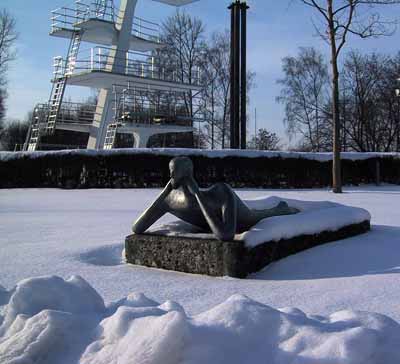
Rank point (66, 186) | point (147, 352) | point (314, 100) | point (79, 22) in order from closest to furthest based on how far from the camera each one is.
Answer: point (147, 352), point (66, 186), point (79, 22), point (314, 100)

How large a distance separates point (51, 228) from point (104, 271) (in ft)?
10.1

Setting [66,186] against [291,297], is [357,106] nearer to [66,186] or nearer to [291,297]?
[66,186]

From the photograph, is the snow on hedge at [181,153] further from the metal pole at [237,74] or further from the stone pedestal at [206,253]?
the stone pedestal at [206,253]

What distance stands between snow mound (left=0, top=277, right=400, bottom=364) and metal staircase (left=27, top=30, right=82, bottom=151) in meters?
21.3

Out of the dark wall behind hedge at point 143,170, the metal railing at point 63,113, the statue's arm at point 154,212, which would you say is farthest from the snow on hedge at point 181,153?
the statue's arm at point 154,212

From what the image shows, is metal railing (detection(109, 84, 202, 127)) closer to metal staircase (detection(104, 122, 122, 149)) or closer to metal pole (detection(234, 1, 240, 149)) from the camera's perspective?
metal staircase (detection(104, 122, 122, 149))

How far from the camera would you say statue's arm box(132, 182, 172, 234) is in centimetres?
527

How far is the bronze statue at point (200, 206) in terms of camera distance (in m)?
4.74

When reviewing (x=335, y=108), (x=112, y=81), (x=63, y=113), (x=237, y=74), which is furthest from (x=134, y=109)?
(x=335, y=108)

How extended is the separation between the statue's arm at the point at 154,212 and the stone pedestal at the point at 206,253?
121 millimetres

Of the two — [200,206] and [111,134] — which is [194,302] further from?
[111,134]

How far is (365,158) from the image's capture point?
63.3ft

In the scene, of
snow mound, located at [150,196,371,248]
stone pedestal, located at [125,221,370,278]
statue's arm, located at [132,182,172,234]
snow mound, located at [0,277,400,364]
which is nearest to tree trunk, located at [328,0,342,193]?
snow mound, located at [150,196,371,248]

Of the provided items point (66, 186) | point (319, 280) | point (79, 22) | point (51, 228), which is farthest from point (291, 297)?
point (79, 22)
